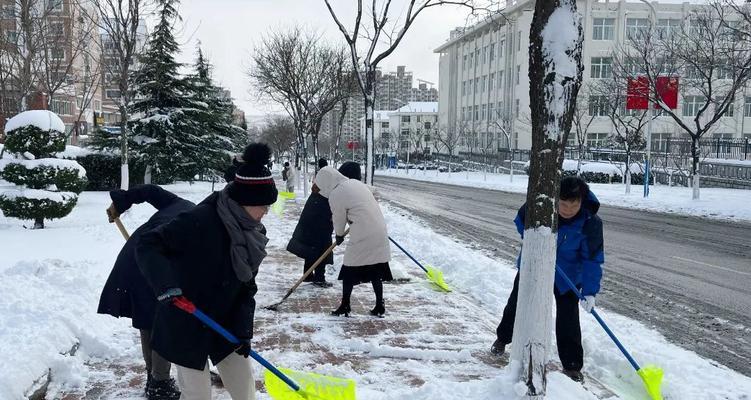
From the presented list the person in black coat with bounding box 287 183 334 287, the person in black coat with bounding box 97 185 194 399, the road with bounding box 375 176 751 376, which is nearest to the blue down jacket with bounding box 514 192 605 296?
the road with bounding box 375 176 751 376

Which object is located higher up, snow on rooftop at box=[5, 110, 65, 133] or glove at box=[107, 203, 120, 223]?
snow on rooftop at box=[5, 110, 65, 133]

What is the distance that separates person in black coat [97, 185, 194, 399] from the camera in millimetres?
3771

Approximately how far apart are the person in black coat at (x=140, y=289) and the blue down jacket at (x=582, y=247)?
2.55 metres

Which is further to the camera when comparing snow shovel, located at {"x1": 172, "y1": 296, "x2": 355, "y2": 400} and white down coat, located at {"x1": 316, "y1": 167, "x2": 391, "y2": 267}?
white down coat, located at {"x1": 316, "y1": 167, "x2": 391, "y2": 267}

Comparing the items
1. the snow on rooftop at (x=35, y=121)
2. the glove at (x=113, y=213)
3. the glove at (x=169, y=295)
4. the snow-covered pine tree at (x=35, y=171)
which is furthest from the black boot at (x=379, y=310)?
the snow on rooftop at (x=35, y=121)

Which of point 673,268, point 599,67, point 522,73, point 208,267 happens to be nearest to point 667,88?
point 673,268

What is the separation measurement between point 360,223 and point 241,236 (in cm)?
313

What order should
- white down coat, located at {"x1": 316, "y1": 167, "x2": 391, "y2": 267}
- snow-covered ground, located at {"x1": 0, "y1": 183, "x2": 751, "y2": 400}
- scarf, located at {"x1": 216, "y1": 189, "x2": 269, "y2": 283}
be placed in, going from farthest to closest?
white down coat, located at {"x1": 316, "y1": 167, "x2": 391, "y2": 267} < snow-covered ground, located at {"x1": 0, "y1": 183, "x2": 751, "y2": 400} < scarf, located at {"x1": 216, "y1": 189, "x2": 269, "y2": 283}

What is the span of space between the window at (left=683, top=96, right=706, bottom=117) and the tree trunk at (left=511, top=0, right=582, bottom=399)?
5371 centimetres

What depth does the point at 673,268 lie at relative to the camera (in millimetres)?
9570

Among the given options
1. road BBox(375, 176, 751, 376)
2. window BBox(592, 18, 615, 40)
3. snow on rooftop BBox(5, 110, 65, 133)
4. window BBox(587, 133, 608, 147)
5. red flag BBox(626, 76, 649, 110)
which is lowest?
road BBox(375, 176, 751, 376)

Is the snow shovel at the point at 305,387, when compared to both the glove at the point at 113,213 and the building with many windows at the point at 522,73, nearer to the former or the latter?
the glove at the point at 113,213

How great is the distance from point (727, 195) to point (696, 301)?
19.9 meters

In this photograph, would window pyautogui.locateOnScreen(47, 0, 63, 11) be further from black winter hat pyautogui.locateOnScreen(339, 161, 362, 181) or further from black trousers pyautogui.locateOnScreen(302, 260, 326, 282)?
black winter hat pyautogui.locateOnScreen(339, 161, 362, 181)
